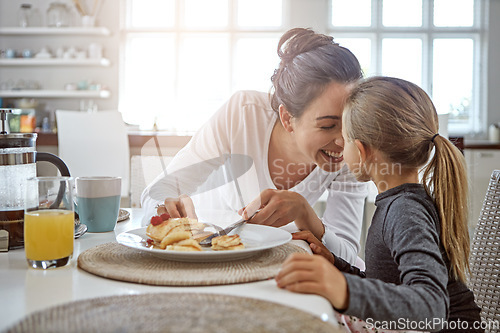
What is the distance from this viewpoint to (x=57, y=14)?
542cm

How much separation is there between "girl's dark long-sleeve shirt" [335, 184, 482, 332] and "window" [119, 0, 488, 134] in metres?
4.65

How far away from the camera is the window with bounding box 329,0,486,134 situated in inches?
219

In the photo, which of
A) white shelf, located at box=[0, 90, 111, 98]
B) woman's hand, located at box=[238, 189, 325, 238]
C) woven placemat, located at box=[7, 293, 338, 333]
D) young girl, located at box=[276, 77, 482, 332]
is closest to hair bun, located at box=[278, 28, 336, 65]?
young girl, located at box=[276, 77, 482, 332]

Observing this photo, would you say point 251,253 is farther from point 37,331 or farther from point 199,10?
Answer: point 199,10

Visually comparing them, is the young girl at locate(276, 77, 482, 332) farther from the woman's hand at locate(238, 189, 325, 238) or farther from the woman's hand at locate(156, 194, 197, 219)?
the woman's hand at locate(156, 194, 197, 219)

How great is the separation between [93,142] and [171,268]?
99.8 inches

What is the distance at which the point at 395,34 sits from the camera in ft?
18.3

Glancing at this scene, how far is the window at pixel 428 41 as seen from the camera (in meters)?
5.56

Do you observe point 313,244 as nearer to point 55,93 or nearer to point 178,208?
point 178,208

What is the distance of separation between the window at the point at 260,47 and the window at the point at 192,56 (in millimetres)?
12

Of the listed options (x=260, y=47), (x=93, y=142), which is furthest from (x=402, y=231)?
(x=260, y=47)

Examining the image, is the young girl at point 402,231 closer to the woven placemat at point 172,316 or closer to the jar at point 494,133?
the woven placemat at point 172,316

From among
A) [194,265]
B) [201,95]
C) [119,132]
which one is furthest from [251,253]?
[201,95]

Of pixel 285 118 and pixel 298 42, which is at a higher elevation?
pixel 298 42
